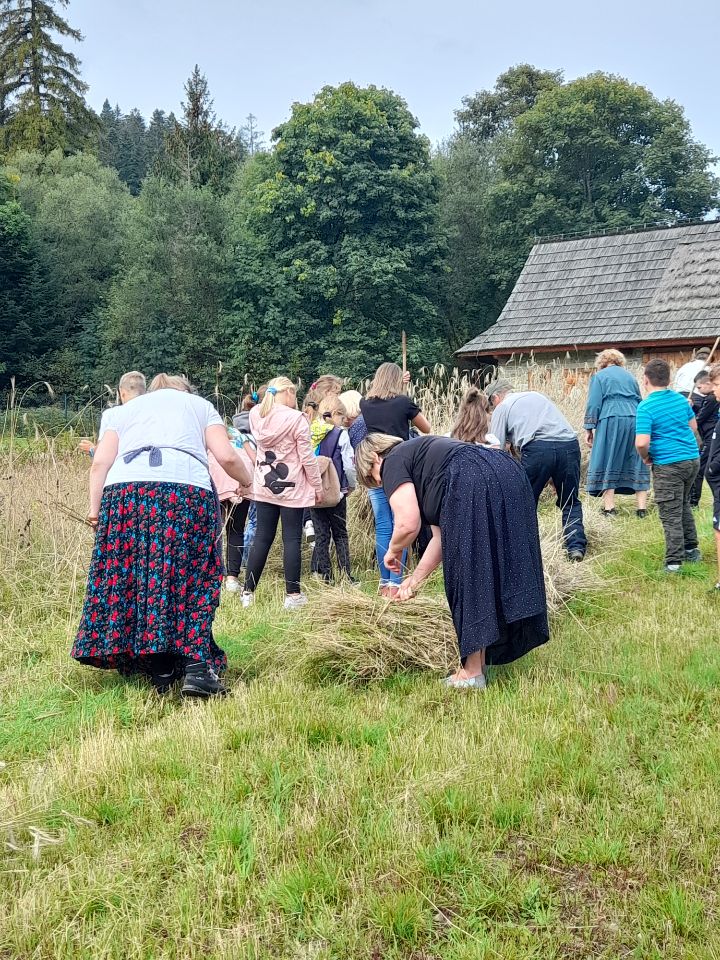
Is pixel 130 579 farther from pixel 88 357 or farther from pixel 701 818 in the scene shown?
pixel 88 357

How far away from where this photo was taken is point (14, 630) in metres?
5.80

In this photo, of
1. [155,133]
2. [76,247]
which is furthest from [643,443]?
[155,133]

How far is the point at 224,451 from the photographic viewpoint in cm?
457

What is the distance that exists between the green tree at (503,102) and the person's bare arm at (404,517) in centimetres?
4633

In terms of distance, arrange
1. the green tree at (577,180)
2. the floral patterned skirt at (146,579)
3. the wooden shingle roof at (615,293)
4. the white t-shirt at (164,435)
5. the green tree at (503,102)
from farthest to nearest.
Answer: the green tree at (503,102)
the green tree at (577,180)
the wooden shingle roof at (615,293)
the white t-shirt at (164,435)
the floral patterned skirt at (146,579)

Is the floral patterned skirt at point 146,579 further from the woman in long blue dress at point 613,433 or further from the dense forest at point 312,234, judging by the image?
the dense forest at point 312,234

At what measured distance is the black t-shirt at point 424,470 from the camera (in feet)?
14.3

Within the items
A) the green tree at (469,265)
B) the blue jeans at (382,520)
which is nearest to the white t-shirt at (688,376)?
the blue jeans at (382,520)

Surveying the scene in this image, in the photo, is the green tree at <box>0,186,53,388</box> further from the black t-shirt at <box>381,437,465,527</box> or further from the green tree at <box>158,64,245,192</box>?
the black t-shirt at <box>381,437,465,527</box>

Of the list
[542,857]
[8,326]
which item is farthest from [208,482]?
[8,326]

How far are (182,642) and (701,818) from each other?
2.52 metres

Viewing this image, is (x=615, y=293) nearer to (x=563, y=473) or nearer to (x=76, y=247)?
(x=563, y=473)

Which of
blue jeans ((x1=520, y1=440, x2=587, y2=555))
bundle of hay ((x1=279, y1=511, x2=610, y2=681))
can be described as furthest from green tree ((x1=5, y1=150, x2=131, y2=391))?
bundle of hay ((x1=279, y1=511, x2=610, y2=681))

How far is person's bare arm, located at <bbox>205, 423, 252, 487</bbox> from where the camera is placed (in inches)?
180
